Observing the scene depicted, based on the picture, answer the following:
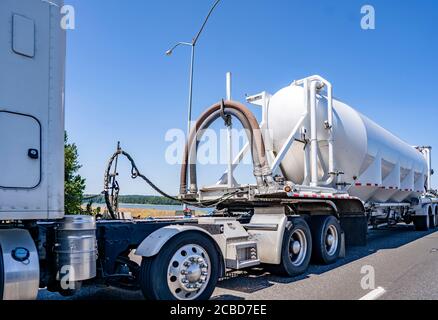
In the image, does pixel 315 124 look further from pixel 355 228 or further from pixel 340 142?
pixel 355 228

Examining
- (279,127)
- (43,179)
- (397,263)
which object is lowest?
(397,263)

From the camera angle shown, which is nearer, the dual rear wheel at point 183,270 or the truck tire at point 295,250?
the dual rear wheel at point 183,270

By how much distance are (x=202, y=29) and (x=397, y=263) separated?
9604 millimetres

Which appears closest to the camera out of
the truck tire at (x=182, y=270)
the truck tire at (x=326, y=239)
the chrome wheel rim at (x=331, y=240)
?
the truck tire at (x=182, y=270)

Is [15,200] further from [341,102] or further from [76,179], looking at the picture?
[76,179]

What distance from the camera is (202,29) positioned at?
542 inches

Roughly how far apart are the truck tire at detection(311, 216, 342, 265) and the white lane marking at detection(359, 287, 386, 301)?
6.44ft

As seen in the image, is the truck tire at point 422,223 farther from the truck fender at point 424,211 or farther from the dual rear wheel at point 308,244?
the dual rear wheel at point 308,244

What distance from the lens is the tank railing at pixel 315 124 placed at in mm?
8531

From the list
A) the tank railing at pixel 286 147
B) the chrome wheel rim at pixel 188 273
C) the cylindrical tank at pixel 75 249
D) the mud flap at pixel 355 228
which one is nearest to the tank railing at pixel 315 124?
the tank railing at pixel 286 147

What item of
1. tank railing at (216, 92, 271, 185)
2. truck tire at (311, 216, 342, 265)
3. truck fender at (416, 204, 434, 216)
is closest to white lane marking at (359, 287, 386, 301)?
truck tire at (311, 216, 342, 265)

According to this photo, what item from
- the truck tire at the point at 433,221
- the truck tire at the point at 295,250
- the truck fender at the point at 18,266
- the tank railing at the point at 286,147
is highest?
the tank railing at the point at 286,147

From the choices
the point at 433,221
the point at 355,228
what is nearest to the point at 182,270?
the point at 355,228
